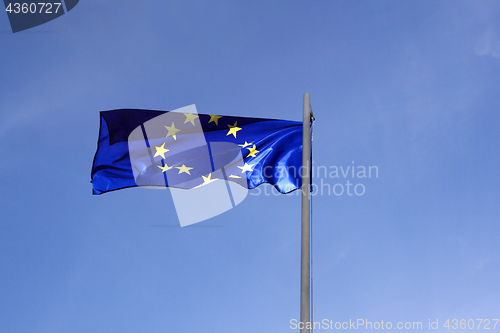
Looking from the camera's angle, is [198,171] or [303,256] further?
[198,171]

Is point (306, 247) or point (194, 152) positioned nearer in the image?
point (306, 247)

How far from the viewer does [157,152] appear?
14.3m

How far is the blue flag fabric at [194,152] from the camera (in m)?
13.4

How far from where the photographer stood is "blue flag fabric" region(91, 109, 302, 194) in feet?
44.1

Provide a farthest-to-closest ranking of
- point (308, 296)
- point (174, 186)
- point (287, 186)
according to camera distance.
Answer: point (174, 186)
point (287, 186)
point (308, 296)

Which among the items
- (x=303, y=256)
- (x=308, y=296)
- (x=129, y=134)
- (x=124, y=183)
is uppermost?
(x=129, y=134)

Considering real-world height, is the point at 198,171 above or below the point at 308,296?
above

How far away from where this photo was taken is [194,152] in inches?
562

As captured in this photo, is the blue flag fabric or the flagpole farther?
the blue flag fabric

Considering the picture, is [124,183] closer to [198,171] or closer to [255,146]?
[198,171]

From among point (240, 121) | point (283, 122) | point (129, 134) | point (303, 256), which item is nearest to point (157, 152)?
point (129, 134)

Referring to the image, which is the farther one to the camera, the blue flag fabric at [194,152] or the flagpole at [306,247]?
the blue flag fabric at [194,152]

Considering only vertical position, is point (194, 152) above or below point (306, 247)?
above

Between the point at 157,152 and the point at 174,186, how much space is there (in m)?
1.37
